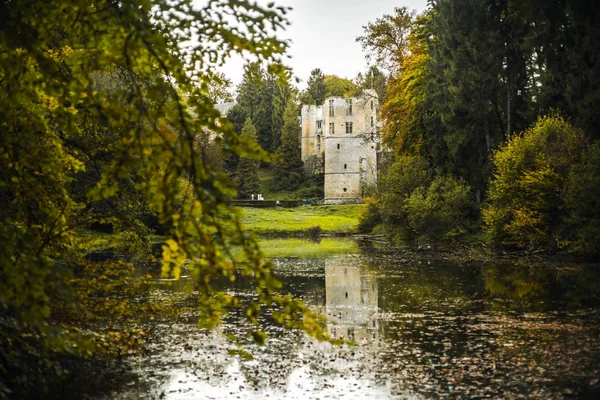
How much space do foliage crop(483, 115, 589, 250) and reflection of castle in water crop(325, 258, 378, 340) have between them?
262 inches

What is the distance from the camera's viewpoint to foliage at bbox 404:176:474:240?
35125 mm

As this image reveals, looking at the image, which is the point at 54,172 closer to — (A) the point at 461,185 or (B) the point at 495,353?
(B) the point at 495,353

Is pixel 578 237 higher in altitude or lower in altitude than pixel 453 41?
lower

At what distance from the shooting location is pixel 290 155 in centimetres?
8712

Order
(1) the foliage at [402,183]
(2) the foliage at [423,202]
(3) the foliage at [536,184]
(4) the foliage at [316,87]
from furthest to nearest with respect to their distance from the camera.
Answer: (4) the foliage at [316,87] < (1) the foliage at [402,183] < (2) the foliage at [423,202] < (3) the foliage at [536,184]

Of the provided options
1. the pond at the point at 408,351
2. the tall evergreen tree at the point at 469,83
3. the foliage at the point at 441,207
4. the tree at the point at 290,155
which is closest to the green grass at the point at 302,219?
the tree at the point at 290,155

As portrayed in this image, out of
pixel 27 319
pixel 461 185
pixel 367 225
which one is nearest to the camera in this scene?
pixel 27 319

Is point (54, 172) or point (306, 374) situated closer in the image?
point (54, 172)

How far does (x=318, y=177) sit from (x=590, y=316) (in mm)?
74599

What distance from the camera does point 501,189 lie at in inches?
1163

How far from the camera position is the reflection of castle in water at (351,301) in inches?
577

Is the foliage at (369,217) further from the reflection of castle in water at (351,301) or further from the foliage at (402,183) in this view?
the reflection of castle in water at (351,301)

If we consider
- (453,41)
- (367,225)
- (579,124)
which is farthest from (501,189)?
(367,225)

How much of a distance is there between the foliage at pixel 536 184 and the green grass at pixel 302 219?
26274 mm
